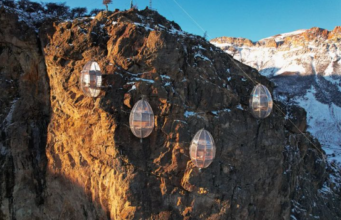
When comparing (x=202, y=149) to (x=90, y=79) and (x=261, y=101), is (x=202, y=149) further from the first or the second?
(x=90, y=79)

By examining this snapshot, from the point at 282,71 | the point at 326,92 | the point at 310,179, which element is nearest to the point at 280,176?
the point at 310,179

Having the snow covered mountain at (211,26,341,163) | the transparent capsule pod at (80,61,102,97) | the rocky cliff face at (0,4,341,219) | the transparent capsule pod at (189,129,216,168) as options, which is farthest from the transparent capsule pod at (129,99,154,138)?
the snow covered mountain at (211,26,341,163)

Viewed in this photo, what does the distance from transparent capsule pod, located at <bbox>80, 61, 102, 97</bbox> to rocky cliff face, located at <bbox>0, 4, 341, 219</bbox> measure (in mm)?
644

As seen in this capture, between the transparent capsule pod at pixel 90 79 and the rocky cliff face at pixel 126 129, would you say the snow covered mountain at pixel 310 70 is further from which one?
the transparent capsule pod at pixel 90 79

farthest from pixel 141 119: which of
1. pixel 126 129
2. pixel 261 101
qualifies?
pixel 261 101

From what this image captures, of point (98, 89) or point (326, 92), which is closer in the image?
point (98, 89)

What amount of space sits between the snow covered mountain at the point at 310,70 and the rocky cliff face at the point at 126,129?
59.9 meters

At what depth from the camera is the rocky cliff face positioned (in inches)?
412

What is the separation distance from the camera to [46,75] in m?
13.0

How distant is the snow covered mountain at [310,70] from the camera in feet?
259

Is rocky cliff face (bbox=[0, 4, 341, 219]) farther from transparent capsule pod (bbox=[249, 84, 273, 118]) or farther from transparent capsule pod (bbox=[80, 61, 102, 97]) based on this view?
transparent capsule pod (bbox=[249, 84, 273, 118])

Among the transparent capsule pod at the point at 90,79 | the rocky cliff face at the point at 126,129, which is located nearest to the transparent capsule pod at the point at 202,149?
the rocky cliff face at the point at 126,129

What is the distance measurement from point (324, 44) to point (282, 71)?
85.7 ft

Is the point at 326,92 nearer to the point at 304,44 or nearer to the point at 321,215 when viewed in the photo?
the point at 304,44
